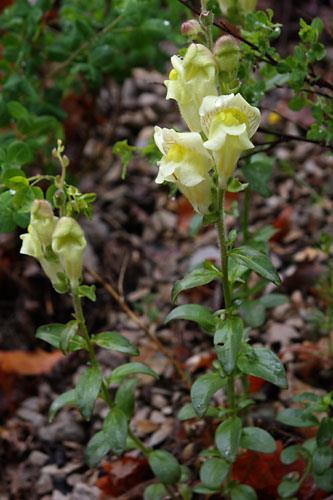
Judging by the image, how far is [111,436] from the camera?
1846mm

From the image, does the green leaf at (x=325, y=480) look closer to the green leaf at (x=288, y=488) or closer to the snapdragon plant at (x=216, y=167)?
the green leaf at (x=288, y=488)

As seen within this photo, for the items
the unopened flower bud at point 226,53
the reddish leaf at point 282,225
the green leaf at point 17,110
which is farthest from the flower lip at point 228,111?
the reddish leaf at point 282,225

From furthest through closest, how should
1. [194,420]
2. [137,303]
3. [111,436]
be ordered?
1. [137,303]
2. [194,420]
3. [111,436]

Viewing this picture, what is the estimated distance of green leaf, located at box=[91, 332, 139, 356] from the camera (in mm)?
1824

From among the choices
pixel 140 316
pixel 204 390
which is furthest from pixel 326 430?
pixel 140 316

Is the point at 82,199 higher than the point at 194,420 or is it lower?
higher

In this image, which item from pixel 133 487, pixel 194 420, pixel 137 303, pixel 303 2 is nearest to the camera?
pixel 133 487

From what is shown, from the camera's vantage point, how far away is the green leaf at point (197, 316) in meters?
1.80

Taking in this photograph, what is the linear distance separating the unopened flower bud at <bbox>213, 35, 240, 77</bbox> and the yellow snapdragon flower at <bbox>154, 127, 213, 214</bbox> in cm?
16

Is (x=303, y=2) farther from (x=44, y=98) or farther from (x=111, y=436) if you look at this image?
(x=111, y=436)

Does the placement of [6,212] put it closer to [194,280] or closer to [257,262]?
[194,280]

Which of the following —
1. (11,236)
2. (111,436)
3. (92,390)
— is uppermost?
(92,390)

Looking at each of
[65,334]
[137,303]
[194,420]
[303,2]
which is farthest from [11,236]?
[303,2]

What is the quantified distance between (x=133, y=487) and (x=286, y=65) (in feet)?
4.21
